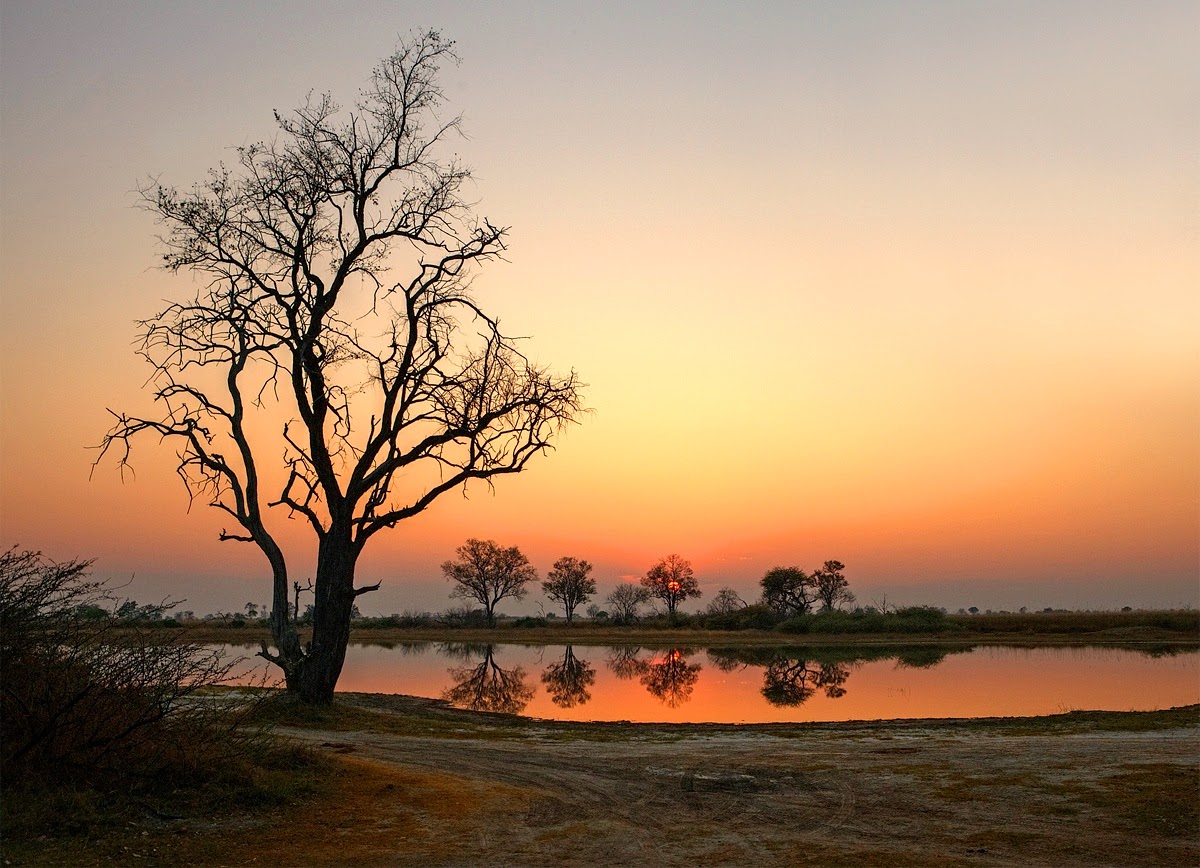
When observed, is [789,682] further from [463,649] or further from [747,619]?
[747,619]

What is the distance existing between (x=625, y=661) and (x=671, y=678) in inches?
401

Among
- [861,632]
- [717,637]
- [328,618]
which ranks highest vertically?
[328,618]

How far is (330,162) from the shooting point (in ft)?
69.9

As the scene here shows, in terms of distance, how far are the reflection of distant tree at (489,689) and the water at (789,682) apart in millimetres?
59

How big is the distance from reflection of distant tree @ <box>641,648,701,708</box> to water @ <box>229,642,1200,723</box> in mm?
54

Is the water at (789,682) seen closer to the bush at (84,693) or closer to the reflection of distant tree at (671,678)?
the reflection of distant tree at (671,678)

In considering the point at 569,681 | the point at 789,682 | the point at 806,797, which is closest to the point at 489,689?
the point at 569,681

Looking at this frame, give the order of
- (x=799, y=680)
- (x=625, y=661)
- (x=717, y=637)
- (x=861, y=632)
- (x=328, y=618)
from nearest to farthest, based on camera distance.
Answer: (x=328, y=618)
(x=799, y=680)
(x=625, y=661)
(x=861, y=632)
(x=717, y=637)

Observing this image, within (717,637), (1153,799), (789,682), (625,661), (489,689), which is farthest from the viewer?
(717,637)

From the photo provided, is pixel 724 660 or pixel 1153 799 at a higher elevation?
pixel 1153 799

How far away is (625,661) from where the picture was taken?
156ft

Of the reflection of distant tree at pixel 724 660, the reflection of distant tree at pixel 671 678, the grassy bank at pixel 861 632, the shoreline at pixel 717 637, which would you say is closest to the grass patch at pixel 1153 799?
the reflection of distant tree at pixel 671 678

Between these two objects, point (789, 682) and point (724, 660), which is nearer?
point (789, 682)

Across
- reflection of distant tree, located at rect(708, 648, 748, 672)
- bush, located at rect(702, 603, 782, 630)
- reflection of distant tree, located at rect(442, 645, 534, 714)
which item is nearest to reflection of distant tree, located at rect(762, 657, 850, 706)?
reflection of distant tree, located at rect(708, 648, 748, 672)
